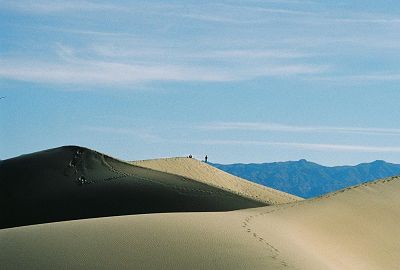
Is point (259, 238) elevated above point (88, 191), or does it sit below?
below

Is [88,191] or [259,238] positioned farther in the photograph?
[88,191]

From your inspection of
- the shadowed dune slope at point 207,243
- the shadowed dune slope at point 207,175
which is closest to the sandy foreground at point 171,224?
the shadowed dune slope at point 207,243

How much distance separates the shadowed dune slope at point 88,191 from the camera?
3794 centimetres

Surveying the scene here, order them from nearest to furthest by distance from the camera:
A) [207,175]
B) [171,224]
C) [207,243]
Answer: [207,243]
[171,224]
[207,175]

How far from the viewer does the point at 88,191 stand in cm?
4025

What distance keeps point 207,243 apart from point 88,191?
75.4 feet

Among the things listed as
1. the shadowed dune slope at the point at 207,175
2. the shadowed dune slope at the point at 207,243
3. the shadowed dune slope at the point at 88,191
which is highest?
the shadowed dune slope at the point at 207,175

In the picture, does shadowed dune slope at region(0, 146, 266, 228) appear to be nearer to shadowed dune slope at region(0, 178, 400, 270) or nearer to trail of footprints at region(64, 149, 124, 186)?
trail of footprints at region(64, 149, 124, 186)

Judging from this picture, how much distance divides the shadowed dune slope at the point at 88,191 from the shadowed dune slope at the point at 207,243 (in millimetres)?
11087

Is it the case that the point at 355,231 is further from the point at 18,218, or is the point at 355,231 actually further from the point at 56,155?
the point at 56,155

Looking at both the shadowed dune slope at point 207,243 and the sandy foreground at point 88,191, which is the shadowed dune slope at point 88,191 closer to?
the sandy foreground at point 88,191

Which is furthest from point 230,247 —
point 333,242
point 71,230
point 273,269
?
point 333,242

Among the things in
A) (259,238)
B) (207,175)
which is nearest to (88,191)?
(259,238)

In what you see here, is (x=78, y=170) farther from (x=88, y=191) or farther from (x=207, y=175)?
(x=207, y=175)
